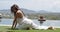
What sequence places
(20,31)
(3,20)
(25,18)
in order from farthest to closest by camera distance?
(3,20) → (25,18) → (20,31)

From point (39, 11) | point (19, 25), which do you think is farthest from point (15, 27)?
point (39, 11)

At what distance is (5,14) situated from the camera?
10.4 metres

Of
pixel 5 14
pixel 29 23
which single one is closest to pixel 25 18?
pixel 29 23

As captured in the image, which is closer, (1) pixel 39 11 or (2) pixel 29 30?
(2) pixel 29 30

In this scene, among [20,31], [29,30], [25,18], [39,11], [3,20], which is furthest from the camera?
[3,20]

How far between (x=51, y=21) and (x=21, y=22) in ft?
9.87

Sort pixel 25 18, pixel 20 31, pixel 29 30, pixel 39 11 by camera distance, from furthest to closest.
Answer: pixel 39 11
pixel 25 18
pixel 29 30
pixel 20 31

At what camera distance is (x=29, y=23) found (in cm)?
820

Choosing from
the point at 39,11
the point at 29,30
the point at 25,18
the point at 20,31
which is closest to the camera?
the point at 20,31

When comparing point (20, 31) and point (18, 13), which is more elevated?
point (18, 13)

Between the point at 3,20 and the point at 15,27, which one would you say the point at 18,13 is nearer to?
the point at 15,27

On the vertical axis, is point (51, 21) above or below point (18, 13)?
below

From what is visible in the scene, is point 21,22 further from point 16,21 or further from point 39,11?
point 39,11

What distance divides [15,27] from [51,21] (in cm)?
307
